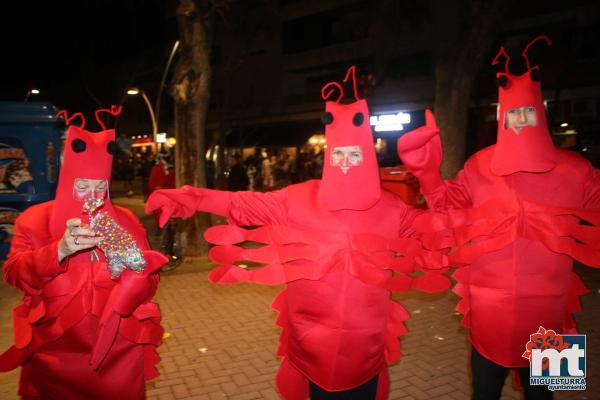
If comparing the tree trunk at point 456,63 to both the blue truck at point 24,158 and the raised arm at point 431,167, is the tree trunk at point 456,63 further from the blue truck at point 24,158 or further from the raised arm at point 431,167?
the blue truck at point 24,158

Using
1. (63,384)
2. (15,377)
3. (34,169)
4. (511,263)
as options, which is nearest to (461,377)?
(511,263)

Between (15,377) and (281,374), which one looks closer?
(281,374)

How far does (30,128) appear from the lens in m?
8.03

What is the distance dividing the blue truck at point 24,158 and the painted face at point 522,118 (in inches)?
299

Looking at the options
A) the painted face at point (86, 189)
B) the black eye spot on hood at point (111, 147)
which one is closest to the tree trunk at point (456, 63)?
the black eye spot on hood at point (111, 147)

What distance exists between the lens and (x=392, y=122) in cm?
2383

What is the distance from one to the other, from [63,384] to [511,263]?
2.67 metres

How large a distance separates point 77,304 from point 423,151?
2.19 m

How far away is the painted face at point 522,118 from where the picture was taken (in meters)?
2.78

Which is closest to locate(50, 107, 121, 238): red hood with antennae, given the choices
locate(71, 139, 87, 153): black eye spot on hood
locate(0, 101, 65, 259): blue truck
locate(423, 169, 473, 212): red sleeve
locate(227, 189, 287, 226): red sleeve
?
locate(71, 139, 87, 153): black eye spot on hood

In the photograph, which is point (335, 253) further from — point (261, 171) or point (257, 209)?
point (261, 171)

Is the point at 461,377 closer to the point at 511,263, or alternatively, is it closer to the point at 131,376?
the point at 511,263

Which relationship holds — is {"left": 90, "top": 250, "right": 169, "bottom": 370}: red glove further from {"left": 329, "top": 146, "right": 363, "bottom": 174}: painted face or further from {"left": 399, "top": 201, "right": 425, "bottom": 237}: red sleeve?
{"left": 399, "top": 201, "right": 425, "bottom": 237}: red sleeve

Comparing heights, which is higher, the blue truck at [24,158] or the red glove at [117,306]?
the blue truck at [24,158]
